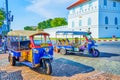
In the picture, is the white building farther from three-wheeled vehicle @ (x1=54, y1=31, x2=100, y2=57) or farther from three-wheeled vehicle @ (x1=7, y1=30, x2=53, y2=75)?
three-wheeled vehicle @ (x1=7, y1=30, x2=53, y2=75)

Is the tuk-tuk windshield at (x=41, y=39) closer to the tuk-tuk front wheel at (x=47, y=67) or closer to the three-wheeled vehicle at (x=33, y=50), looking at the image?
the three-wheeled vehicle at (x=33, y=50)

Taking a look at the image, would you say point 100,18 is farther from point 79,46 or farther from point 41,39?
point 41,39

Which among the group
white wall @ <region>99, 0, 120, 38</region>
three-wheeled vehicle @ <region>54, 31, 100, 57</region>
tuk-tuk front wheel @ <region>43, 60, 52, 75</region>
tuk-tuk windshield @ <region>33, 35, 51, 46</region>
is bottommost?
tuk-tuk front wheel @ <region>43, 60, 52, 75</region>

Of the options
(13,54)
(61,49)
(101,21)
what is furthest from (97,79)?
(101,21)

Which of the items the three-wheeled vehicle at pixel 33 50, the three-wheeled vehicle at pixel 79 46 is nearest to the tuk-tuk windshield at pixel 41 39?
the three-wheeled vehicle at pixel 33 50

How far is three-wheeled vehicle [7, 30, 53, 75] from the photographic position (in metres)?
9.09

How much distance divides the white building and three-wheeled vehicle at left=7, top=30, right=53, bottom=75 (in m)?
30.9

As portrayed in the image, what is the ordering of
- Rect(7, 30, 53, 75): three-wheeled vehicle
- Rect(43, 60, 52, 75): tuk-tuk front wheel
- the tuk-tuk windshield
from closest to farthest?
Rect(43, 60, 52, 75): tuk-tuk front wheel → Rect(7, 30, 53, 75): three-wheeled vehicle → the tuk-tuk windshield

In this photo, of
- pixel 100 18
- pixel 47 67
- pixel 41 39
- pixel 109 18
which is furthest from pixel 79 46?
pixel 109 18

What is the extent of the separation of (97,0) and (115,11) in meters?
4.98

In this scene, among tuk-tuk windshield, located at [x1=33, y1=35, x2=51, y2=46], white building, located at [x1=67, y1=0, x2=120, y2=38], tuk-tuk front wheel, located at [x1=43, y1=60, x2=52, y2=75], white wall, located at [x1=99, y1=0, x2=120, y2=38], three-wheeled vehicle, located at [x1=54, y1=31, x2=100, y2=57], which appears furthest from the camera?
white wall, located at [x1=99, y1=0, x2=120, y2=38]

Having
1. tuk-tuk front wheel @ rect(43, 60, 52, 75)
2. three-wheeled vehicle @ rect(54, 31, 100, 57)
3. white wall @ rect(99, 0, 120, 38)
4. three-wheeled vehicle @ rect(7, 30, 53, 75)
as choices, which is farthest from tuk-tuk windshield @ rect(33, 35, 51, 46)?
white wall @ rect(99, 0, 120, 38)

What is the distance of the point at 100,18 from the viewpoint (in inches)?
1604

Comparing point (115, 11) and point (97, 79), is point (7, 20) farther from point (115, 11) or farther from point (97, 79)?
point (115, 11)
